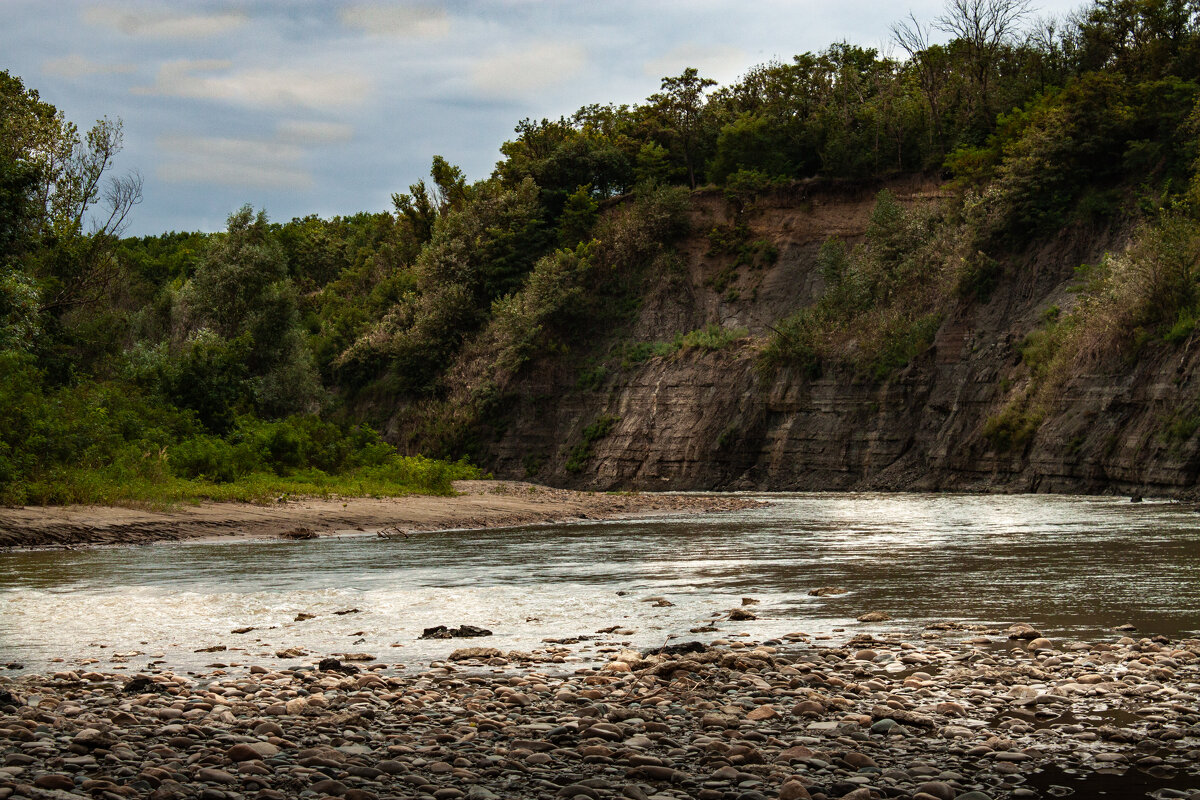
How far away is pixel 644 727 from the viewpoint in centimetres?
642

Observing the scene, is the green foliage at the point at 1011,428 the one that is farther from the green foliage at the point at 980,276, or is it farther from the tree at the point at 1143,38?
the tree at the point at 1143,38

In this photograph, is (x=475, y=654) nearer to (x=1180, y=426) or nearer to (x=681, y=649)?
(x=681, y=649)

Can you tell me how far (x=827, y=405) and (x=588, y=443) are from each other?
1476 centimetres

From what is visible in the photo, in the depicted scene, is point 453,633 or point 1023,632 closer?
point 1023,632

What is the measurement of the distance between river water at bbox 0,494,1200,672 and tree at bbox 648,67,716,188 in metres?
53.6

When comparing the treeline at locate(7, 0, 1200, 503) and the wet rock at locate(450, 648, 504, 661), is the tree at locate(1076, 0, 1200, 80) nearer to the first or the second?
the treeline at locate(7, 0, 1200, 503)

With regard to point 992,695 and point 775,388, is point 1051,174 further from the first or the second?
point 992,695

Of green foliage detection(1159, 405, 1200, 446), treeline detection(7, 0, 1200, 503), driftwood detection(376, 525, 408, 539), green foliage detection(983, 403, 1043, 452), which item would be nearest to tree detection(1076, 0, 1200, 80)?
treeline detection(7, 0, 1200, 503)

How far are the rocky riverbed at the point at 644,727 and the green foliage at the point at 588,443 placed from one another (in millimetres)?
48581

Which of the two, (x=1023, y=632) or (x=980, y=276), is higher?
(x=980, y=276)

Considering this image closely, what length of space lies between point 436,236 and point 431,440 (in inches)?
600

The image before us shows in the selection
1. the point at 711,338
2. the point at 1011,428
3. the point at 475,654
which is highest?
the point at 711,338

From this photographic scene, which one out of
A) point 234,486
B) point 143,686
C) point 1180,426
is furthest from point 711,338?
point 143,686

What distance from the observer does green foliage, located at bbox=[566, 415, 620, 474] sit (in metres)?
57.5
